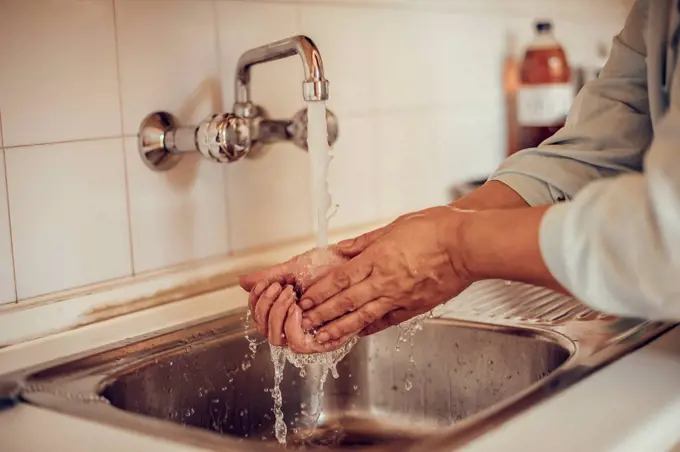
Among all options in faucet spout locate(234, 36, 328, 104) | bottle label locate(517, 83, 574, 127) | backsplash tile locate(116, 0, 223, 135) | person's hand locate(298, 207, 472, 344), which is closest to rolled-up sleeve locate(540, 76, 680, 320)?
person's hand locate(298, 207, 472, 344)

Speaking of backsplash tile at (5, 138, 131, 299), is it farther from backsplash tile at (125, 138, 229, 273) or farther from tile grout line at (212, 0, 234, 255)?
tile grout line at (212, 0, 234, 255)

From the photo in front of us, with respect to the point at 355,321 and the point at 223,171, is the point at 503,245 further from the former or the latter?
the point at 223,171

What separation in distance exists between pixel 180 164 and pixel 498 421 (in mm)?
566

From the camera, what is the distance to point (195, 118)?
110 cm

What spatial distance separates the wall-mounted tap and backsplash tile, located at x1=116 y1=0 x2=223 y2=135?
0.02 m

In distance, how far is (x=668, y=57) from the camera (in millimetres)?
842

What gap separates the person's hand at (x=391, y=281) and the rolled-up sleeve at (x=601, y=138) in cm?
23

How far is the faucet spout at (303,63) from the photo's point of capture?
932 mm

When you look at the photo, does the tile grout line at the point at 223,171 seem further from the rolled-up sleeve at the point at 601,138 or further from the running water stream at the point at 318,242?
the rolled-up sleeve at the point at 601,138

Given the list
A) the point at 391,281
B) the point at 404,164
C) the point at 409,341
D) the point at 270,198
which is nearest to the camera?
the point at 391,281

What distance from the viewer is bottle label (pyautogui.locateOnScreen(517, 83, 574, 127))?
1627 mm

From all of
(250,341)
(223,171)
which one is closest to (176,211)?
(223,171)

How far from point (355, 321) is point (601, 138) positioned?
1.22ft

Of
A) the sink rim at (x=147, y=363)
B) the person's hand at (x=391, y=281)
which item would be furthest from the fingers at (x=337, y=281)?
the sink rim at (x=147, y=363)
